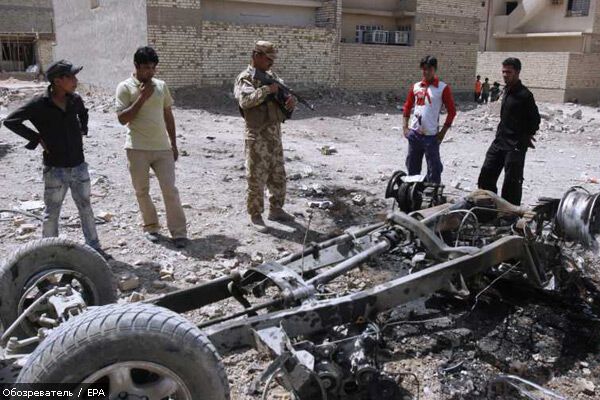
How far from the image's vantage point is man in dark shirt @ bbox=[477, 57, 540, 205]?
18.6ft

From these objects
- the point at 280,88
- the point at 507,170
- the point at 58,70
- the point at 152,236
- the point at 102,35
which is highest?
the point at 102,35

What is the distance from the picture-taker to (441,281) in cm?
317

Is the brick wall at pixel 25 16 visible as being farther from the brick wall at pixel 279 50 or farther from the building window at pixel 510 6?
the building window at pixel 510 6

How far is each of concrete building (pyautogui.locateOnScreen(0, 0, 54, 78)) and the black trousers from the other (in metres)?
28.8

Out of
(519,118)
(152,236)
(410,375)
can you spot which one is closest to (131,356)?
(410,375)

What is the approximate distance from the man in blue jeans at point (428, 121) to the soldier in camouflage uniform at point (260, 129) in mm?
1555

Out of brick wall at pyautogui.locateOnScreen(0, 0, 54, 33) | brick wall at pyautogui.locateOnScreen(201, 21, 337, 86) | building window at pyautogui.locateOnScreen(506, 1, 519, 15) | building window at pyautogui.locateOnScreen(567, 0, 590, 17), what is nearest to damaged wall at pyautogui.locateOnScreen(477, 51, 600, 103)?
building window at pyautogui.locateOnScreen(567, 0, 590, 17)

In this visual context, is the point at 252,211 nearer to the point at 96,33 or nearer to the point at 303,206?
the point at 303,206

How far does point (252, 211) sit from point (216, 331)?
3.57m

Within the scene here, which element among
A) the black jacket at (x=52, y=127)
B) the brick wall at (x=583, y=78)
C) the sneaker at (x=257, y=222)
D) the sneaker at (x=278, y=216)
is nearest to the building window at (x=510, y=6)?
the brick wall at (x=583, y=78)

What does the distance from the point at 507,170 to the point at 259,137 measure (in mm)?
2649

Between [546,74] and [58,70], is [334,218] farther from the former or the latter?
[546,74]

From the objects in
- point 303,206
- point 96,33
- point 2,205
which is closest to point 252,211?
point 303,206

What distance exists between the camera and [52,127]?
178 inches
